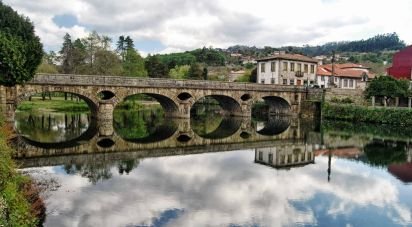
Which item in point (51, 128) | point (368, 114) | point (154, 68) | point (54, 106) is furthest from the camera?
point (154, 68)

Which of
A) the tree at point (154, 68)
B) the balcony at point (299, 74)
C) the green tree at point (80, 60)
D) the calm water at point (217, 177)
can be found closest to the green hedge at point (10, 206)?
the calm water at point (217, 177)

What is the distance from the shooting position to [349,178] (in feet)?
83.6

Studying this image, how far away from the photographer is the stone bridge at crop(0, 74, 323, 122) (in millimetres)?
44438

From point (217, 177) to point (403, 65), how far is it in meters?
60.8

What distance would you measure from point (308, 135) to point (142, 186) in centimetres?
2865

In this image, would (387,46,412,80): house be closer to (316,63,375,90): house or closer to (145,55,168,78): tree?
(316,63,375,90): house

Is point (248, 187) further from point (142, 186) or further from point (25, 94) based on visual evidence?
point (25, 94)

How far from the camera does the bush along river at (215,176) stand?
17125mm

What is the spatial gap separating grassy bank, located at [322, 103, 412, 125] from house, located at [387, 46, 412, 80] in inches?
580

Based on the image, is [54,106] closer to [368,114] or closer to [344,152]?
[368,114]

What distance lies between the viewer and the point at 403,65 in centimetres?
7306

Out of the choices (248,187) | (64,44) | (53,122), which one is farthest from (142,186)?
(64,44)

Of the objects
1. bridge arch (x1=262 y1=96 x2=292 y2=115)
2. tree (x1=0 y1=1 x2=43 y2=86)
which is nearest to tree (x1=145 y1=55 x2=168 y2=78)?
bridge arch (x1=262 y1=96 x2=292 y2=115)

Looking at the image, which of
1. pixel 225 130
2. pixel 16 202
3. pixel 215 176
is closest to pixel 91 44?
pixel 225 130
